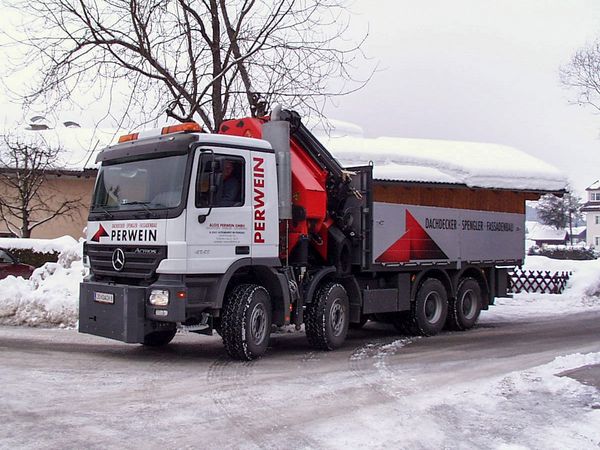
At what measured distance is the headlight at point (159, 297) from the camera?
339 inches

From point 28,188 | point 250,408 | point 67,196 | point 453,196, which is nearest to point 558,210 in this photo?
point 453,196

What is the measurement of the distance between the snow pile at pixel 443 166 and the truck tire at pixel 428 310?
9.55 m

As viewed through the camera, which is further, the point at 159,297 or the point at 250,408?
the point at 159,297

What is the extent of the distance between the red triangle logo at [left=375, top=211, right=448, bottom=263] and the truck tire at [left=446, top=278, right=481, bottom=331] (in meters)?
1.37

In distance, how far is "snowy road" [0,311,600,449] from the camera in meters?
5.95

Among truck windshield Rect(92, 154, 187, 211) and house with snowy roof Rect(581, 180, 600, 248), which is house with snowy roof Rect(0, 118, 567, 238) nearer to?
truck windshield Rect(92, 154, 187, 211)

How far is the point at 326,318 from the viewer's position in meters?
10.6

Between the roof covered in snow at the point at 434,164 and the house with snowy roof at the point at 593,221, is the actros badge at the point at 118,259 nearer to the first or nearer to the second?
the roof covered in snow at the point at 434,164

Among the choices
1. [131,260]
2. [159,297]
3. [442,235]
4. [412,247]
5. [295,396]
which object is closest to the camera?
[295,396]

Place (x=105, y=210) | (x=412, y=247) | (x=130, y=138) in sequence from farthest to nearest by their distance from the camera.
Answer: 1. (x=412, y=247)
2. (x=130, y=138)
3. (x=105, y=210)

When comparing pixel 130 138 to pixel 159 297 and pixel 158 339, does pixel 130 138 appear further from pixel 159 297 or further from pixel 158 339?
pixel 158 339

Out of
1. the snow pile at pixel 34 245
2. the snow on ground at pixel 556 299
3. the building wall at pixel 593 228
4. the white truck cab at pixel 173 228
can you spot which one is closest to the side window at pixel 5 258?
the snow pile at pixel 34 245

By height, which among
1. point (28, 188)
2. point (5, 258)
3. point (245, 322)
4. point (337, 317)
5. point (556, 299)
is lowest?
point (556, 299)

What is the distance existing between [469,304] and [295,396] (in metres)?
7.54
